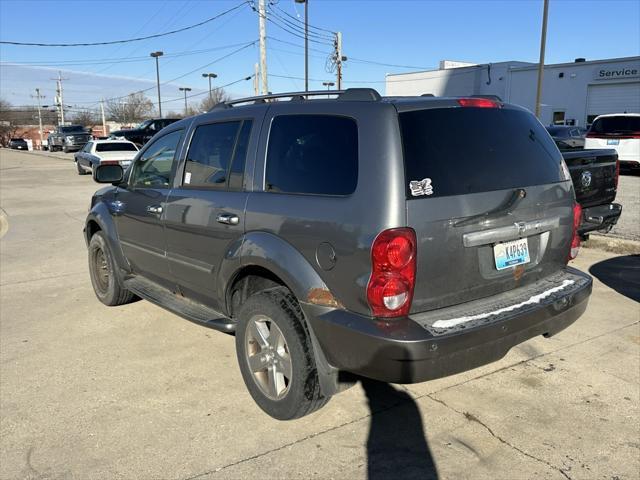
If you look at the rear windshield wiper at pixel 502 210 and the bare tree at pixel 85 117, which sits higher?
the bare tree at pixel 85 117

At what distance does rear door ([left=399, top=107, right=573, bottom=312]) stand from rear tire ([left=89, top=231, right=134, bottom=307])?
3.47 m

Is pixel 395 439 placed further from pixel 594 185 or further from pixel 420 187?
pixel 594 185

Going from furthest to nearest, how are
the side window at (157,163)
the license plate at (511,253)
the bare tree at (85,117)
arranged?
the bare tree at (85,117)
the side window at (157,163)
the license plate at (511,253)

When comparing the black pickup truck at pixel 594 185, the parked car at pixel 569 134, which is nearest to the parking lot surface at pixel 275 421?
the black pickup truck at pixel 594 185

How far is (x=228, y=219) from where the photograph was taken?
11.2 feet

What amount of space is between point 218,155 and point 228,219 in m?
0.58

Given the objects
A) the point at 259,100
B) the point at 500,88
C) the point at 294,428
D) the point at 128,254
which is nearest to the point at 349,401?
the point at 294,428

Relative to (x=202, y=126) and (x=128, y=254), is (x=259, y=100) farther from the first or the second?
(x=128, y=254)

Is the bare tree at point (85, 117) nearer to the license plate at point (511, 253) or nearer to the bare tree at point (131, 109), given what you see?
the bare tree at point (131, 109)

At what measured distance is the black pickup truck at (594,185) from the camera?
602cm

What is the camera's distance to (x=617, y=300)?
537cm

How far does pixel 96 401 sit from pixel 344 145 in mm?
2331

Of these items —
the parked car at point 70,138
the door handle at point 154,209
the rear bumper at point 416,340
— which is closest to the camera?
the rear bumper at point 416,340

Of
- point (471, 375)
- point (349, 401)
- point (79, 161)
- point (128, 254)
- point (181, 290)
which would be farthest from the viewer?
point (79, 161)
